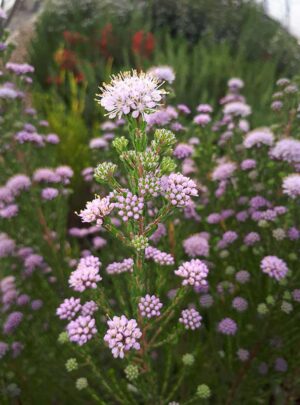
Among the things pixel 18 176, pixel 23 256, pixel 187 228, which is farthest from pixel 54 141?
pixel 187 228

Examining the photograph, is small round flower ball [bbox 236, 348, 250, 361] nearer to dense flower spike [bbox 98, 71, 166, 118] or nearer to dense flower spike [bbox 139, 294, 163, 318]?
dense flower spike [bbox 139, 294, 163, 318]

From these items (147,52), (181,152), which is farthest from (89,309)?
(147,52)

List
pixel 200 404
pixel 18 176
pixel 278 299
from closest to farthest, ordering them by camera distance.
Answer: pixel 278 299 < pixel 200 404 < pixel 18 176

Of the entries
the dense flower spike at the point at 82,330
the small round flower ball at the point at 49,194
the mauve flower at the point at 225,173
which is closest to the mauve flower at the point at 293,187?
the mauve flower at the point at 225,173

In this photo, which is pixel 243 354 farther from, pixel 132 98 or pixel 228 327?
pixel 132 98

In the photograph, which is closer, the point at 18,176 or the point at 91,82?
the point at 18,176

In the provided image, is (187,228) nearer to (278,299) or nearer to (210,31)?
(278,299)

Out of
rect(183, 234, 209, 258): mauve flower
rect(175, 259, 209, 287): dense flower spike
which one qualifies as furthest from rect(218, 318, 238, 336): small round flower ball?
rect(175, 259, 209, 287): dense flower spike
